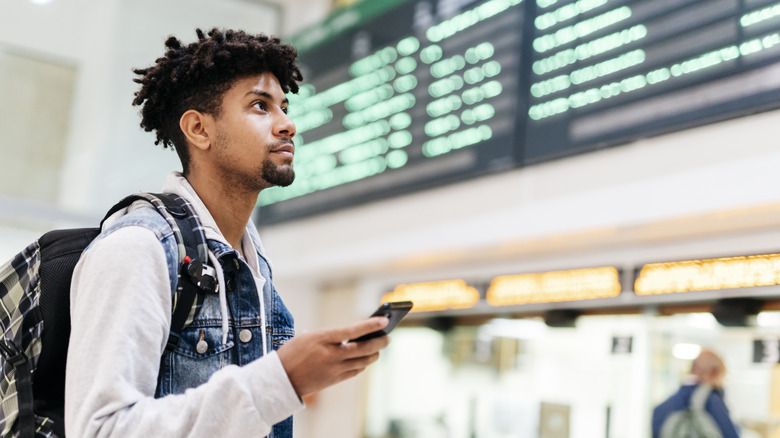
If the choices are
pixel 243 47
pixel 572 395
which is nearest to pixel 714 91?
pixel 572 395

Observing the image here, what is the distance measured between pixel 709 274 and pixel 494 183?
1343 millimetres

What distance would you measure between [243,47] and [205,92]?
113mm

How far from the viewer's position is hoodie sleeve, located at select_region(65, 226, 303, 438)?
3.33 feet

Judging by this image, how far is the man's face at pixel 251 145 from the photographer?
1.44 meters

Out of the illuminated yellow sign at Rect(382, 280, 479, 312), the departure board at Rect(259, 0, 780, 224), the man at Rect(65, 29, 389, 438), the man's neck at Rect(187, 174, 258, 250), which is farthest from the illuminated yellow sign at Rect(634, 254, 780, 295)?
the man's neck at Rect(187, 174, 258, 250)

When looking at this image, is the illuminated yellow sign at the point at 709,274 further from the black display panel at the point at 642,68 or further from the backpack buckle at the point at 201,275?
the backpack buckle at the point at 201,275

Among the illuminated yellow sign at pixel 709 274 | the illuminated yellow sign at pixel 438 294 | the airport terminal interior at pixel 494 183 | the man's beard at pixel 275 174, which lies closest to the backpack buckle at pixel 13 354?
the man's beard at pixel 275 174

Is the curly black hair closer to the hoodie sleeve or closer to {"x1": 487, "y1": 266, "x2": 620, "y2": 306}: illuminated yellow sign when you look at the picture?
the hoodie sleeve

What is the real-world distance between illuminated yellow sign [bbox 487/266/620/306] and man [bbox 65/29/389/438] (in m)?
3.71

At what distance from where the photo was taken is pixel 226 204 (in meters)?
1.44

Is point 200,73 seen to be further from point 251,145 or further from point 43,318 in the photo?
point 43,318

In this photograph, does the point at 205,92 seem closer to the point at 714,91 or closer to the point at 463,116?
the point at 714,91

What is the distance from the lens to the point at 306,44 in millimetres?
6945

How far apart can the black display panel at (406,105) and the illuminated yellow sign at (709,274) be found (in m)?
1.06
